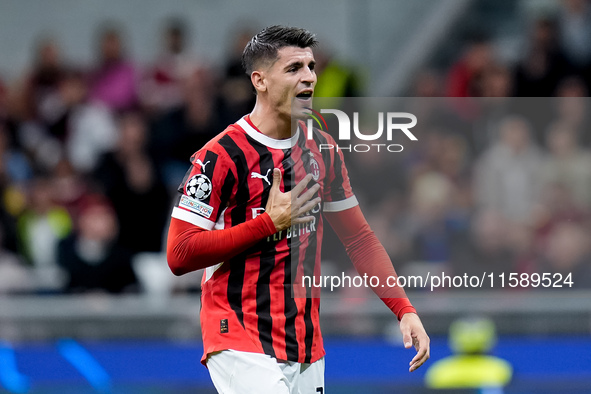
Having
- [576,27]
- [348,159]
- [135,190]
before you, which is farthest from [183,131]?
[348,159]

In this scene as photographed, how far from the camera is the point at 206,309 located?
346 cm

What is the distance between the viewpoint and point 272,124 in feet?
11.5

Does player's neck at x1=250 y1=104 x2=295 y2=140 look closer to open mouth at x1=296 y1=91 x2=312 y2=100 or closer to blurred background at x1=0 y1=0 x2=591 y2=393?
open mouth at x1=296 y1=91 x2=312 y2=100

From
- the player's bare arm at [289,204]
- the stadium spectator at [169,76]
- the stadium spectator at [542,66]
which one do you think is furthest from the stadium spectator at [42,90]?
the player's bare arm at [289,204]

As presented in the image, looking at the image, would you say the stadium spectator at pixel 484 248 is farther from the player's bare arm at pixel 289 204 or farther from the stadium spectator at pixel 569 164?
the player's bare arm at pixel 289 204

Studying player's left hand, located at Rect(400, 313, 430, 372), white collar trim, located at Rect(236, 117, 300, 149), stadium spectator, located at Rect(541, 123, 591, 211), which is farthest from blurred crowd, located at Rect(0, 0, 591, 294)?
player's left hand, located at Rect(400, 313, 430, 372)

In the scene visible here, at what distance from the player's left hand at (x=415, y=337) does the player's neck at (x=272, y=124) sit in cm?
81

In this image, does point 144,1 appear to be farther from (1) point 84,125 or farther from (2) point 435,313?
(2) point 435,313

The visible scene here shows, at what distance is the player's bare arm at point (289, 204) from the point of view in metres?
3.31

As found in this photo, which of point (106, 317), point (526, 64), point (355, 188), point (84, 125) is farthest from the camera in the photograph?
point (84, 125)

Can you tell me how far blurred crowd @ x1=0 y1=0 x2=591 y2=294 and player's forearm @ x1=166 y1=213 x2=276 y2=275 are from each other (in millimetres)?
780

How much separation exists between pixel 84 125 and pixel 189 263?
6.22 meters

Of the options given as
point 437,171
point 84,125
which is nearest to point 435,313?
point 437,171

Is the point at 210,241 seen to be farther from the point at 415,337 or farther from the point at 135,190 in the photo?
the point at 135,190
